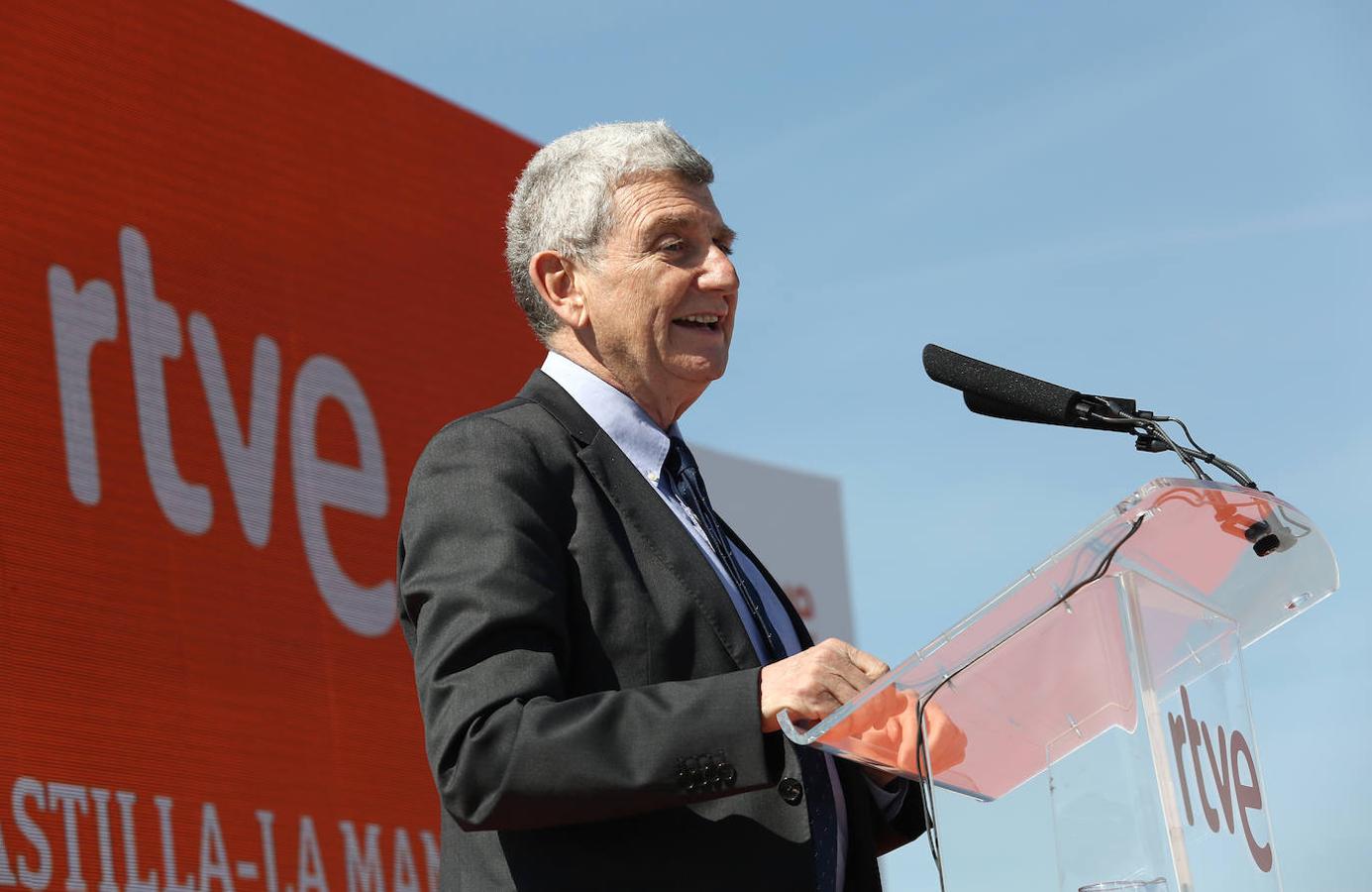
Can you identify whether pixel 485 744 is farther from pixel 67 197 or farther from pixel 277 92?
pixel 277 92

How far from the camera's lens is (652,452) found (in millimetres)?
1829

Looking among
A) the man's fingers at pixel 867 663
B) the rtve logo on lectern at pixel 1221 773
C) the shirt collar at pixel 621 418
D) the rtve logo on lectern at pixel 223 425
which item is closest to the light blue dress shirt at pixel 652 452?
the shirt collar at pixel 621 418

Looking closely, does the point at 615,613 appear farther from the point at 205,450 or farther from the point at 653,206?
the point at 205,450

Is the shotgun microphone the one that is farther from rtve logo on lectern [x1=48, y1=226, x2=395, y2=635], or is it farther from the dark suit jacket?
rtve logo on lectern [x1=48, y1=226, x2=395, y2=635]

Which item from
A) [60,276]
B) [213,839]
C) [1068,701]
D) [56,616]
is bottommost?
[1068,701]

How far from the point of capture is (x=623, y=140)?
1932 mm

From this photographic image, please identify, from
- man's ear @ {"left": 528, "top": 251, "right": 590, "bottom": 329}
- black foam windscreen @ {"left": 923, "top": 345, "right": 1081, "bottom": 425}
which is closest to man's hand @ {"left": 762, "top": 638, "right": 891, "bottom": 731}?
black foam windscreen @ {"left": 923, "top": 345, "right": 1081, "bottom": 425}

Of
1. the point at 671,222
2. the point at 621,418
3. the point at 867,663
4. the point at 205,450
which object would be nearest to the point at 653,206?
the point at 671,222

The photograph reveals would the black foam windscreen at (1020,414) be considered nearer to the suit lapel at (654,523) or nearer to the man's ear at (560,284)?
the suit lapel at (654,523)

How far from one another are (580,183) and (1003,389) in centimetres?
60

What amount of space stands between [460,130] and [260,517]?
2.29 m

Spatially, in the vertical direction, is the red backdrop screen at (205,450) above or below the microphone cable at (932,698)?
above

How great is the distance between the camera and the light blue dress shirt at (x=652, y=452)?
175cm

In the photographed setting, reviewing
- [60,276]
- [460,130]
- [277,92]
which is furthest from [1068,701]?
[460,130]
